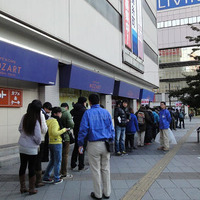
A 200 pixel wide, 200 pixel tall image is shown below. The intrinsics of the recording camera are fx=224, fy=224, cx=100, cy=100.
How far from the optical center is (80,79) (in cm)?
1026

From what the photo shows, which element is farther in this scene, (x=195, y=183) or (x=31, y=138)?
(x=195, y=183)

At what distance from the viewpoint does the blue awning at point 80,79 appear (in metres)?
9.54

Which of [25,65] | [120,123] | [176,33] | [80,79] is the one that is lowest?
[120,123]

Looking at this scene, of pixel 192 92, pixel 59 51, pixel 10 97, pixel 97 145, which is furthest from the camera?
pixel 59 51

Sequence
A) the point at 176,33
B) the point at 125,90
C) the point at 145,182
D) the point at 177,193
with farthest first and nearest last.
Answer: the point at 176,33
the point at 125,90
the point at 145,182
the point at 177,193

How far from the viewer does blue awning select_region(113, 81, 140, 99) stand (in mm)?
15727

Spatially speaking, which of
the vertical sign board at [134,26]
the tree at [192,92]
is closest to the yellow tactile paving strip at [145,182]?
the tree at [192,92]

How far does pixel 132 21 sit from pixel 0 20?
41.2ft

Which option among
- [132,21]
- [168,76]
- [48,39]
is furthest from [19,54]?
[168,76]

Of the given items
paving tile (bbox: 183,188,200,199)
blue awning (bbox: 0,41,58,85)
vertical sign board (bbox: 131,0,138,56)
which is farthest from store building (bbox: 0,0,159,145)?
paving tile (bbox: 183,188,200,199)

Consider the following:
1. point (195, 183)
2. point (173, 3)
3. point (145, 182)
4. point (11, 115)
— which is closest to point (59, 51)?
point (11, 115)

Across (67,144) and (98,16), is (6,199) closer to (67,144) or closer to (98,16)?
(67,144)

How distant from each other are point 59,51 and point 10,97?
3.18 m

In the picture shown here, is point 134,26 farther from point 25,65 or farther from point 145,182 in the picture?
point 145,182
